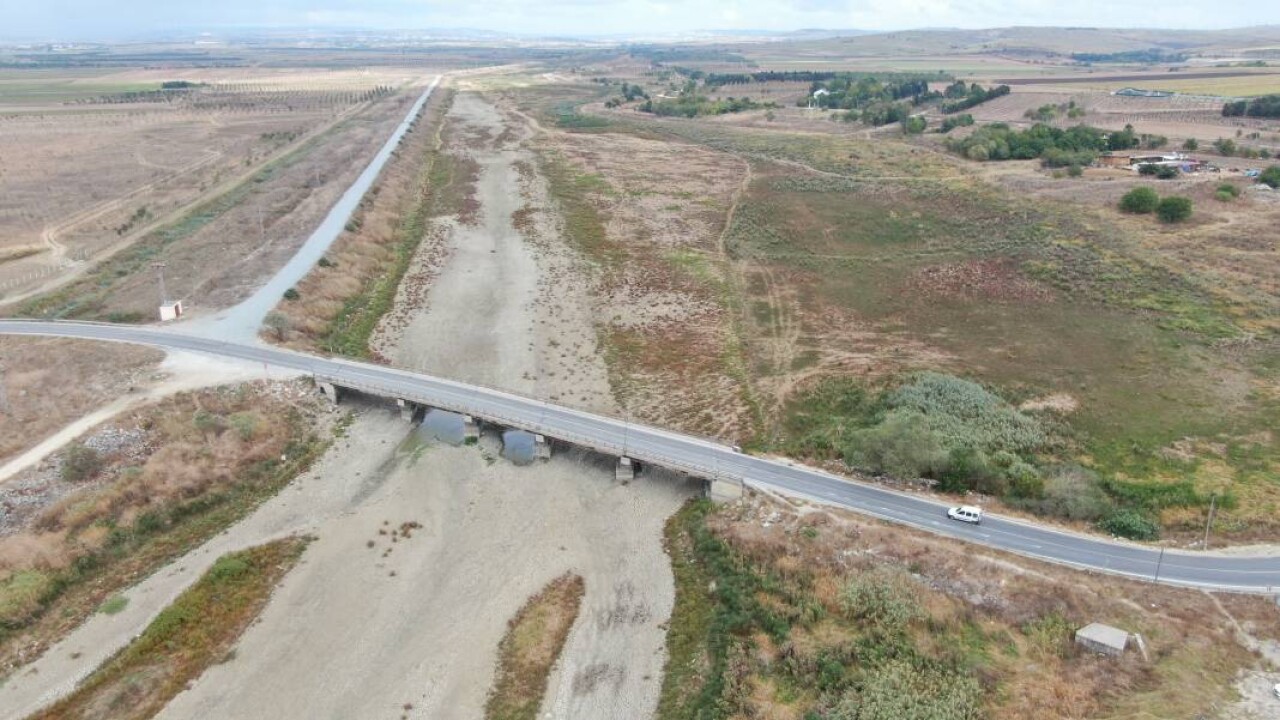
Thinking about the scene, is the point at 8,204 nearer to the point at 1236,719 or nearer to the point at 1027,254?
the point at 1027,254

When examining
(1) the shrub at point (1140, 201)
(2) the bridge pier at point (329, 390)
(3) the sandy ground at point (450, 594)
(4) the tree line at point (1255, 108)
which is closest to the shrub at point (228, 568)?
(3) the sandy ground at point (450, 594)

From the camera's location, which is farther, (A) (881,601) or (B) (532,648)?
(B) (532,648)

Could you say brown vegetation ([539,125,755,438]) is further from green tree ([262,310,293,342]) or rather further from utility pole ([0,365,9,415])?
utility pole ([0,365,9,415])

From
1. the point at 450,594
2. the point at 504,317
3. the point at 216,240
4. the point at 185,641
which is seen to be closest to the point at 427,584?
the point at 450,594

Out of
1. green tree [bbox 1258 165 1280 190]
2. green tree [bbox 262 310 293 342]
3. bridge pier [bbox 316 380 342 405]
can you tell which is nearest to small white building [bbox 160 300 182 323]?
green tree [bbox 262 310 293 342]

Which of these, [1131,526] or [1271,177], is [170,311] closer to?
[1131,526]
